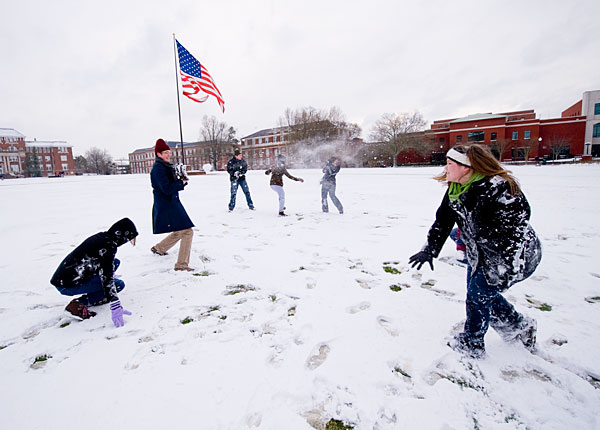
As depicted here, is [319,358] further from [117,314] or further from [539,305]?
[539,305]

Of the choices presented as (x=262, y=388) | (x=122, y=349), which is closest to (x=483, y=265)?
(x=262, y=388)

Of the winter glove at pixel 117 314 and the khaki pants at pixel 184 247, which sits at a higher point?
the khaki pants at pixel 184 247

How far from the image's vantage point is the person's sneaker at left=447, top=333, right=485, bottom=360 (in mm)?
2336

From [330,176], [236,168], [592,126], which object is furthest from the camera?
[592,126]

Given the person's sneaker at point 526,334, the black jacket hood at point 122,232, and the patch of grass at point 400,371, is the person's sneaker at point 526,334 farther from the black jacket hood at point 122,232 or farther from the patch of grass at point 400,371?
the black jacket hood at point 122,232

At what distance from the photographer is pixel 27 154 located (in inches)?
2908

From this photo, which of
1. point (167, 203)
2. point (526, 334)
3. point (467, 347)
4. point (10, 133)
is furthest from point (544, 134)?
point (10, 133)

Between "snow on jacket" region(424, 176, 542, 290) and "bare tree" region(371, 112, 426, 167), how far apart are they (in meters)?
52.9

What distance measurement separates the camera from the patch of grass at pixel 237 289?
3.65 m

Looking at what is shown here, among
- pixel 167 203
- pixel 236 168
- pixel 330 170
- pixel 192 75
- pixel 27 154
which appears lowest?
pixel 167 203

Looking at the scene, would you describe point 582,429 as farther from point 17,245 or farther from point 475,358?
point 17,245

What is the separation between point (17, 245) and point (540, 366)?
869 cm

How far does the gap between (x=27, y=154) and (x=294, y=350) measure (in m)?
102

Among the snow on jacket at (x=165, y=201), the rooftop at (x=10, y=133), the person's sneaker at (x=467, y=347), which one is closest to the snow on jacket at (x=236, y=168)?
the snow on jacket at (x=165, y=201)
